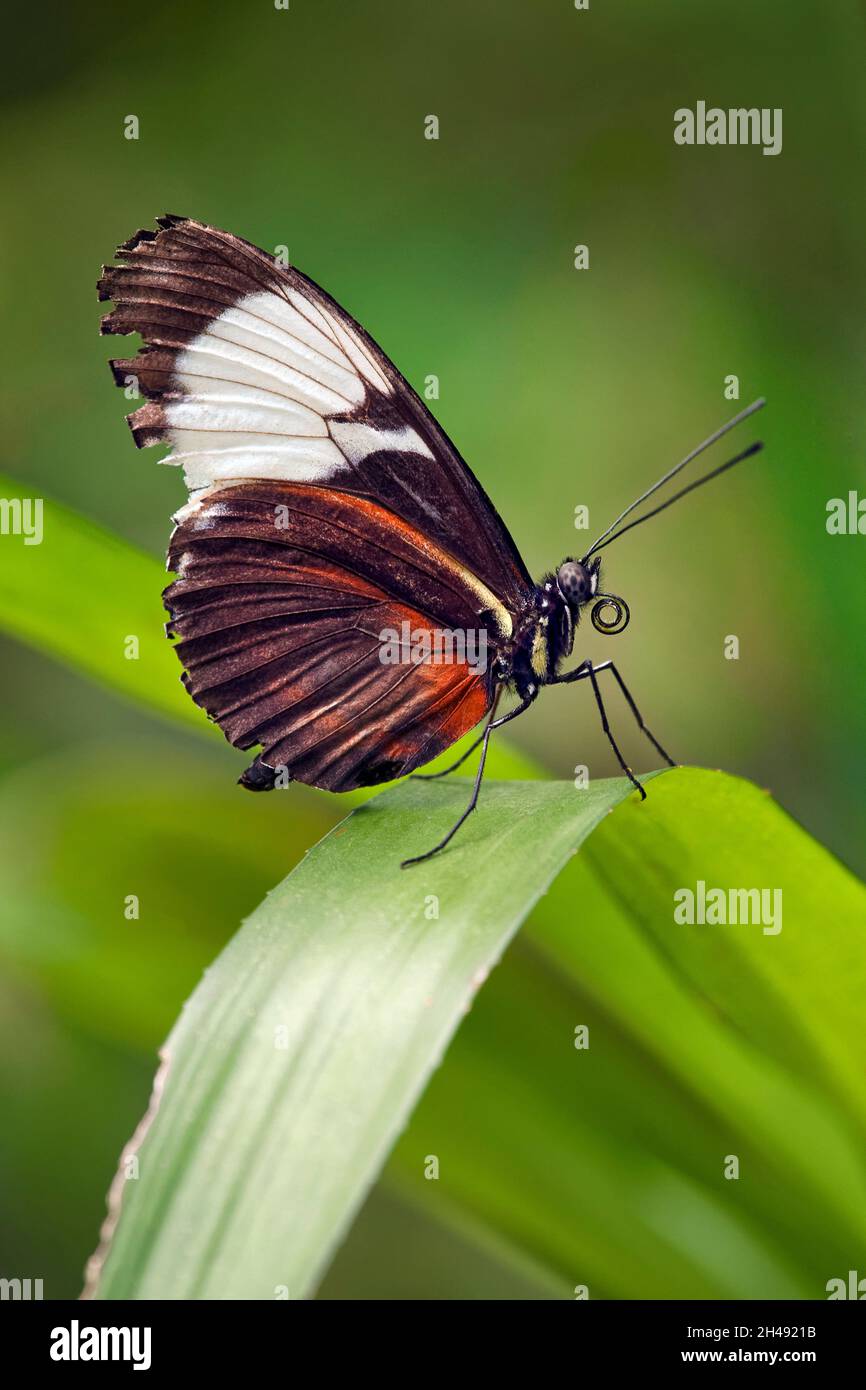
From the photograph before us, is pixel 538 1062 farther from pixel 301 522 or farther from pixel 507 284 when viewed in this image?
pixel 507 284

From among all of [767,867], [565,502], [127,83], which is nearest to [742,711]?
[565,502]

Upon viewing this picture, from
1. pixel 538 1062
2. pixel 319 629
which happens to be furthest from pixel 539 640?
pixel 538 1062

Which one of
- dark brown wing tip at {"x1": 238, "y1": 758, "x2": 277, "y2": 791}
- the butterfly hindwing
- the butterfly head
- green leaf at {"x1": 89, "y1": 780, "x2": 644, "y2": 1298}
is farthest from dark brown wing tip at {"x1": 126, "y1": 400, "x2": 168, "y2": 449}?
green leaf at {"x1": 89, "y1": 780, "x2": 644, "y2": 1298}

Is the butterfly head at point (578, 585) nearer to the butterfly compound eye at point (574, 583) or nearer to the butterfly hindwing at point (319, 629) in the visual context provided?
the butterfly compound eye at point (574, 583)

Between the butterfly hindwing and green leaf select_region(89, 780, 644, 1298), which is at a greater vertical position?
the butterfly hindwing

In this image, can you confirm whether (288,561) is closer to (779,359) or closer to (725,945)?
(725,945)

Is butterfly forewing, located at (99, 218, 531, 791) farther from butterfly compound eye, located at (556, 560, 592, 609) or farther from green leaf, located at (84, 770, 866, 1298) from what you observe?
green leaf, located at (84, 770, 866, 1298)
